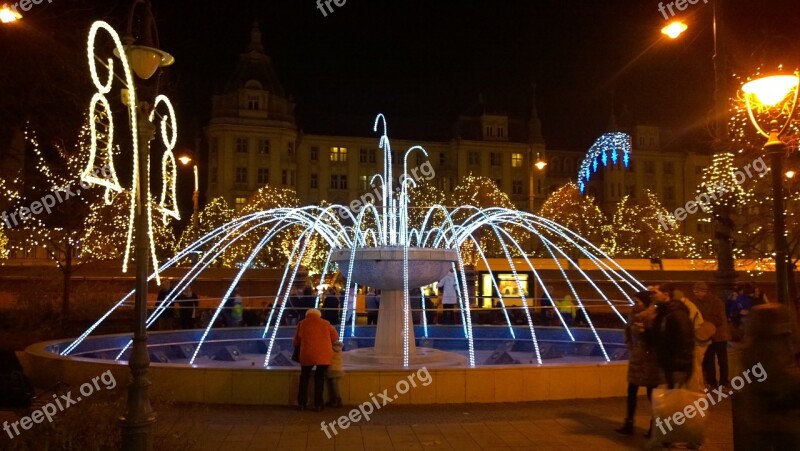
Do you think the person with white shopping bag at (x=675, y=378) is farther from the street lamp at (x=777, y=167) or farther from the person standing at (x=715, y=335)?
the person standing at (x=715, y=335)

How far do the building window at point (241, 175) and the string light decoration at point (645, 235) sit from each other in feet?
116

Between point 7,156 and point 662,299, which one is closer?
point 662,299

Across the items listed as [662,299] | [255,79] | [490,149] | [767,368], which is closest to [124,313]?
[662,299]

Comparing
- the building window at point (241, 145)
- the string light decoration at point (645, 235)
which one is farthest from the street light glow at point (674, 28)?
the building window at point (241, 145)

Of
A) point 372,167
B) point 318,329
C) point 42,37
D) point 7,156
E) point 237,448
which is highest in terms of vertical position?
point 372,167

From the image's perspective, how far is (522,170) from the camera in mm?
77625

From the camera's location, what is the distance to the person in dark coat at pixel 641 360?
29.7 feet

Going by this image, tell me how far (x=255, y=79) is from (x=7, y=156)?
174 ft

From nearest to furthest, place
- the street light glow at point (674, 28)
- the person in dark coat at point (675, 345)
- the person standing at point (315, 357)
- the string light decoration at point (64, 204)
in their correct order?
the person in dark coat at point (675, 345) → the person standing at point (315, 357) → the street light glow at point (674, 28) → the string light decoration at point (64, 204)

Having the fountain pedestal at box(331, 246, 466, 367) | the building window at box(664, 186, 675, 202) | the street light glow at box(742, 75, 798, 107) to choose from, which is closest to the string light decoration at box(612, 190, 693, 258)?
the building window at box(664, 186, 675, 202)

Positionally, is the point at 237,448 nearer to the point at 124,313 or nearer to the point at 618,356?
the point at 618,356

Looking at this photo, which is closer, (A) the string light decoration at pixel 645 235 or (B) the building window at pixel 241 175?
(A) the string light decoration at pixel 645 235

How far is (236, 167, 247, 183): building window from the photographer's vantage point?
67500 millimetres

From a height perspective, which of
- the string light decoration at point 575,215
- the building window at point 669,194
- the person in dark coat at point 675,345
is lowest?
the person in dark coat at point 675,345
